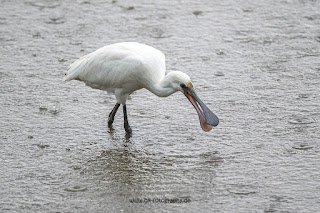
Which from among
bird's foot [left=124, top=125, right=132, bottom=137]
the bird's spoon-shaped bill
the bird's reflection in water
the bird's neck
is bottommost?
the bird's reflection in water

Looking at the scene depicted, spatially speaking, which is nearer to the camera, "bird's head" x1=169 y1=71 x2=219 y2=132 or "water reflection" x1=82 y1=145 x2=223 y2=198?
"water reflection" x1=82 y1=145 x2=223 y2=198

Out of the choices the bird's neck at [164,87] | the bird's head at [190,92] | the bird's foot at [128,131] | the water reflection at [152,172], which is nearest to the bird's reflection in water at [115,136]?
the bird's foot at [128,131]

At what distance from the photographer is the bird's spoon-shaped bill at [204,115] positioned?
20.5ft

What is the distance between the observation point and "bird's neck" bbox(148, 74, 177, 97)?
632cm

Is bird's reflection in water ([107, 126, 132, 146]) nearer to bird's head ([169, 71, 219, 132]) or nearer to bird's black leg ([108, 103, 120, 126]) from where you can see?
bird's black leg ([108, 103, 120, 126])

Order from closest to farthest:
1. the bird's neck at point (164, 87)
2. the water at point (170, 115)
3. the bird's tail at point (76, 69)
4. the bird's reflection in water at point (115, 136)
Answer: the water at point (170, 115) → the bird's neck at point (164, 87) → the bird's reflection in water at point (115, 136) → the bird's tail at point (76, 69)

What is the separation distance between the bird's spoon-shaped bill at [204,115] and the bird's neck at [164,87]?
0.61ft

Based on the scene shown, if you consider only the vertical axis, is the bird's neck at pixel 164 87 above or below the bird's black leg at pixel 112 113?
above

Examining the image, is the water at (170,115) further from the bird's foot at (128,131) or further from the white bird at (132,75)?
the white bird at (132,75)

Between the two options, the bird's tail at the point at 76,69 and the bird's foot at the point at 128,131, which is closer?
the bird's foot at the point at 128,131

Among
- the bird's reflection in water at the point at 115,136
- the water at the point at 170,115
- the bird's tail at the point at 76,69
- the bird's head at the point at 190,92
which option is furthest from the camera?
the bird's tail at the point at 76,69

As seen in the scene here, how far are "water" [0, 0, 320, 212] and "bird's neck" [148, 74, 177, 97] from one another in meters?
0.55

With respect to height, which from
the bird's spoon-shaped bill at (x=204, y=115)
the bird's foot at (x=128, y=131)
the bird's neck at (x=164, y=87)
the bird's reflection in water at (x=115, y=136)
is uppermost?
the bird's neck at (x=164, y=87)

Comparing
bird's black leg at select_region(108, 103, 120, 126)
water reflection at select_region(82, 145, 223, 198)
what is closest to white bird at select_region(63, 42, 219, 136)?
bird's black leg at select_region(108, 103, 120, 126)
